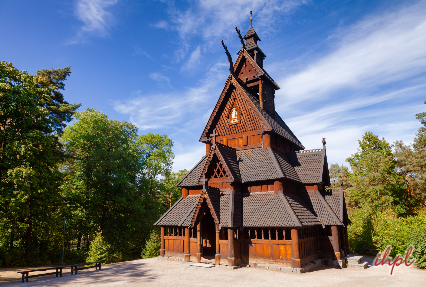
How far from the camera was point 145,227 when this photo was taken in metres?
35.9

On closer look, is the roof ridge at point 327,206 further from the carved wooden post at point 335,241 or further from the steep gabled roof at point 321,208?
the carved wooden post at point 335,241

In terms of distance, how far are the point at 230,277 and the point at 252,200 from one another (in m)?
6.39


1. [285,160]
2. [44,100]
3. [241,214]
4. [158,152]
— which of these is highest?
[44,100]

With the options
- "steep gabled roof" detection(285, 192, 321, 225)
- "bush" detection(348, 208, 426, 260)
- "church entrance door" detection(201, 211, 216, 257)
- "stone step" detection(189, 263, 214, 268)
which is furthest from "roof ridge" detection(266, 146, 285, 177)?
"bush" detection(348, 208, 426, 260)

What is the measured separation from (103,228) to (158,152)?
1451 cm

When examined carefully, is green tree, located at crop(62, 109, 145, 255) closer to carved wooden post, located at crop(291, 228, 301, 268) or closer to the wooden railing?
the wooden railing

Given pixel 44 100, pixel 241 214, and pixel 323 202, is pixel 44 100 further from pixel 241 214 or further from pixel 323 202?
pixel 323 202

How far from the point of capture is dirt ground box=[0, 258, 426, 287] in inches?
542

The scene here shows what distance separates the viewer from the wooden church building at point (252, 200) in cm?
1803

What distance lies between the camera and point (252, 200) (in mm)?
20109

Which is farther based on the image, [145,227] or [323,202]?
[145,227]

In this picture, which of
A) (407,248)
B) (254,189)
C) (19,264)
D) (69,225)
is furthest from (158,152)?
(407,248)

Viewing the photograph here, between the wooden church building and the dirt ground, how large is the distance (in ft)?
4.81

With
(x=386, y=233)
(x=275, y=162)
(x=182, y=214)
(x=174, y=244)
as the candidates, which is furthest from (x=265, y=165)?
(x=386, y=233)
